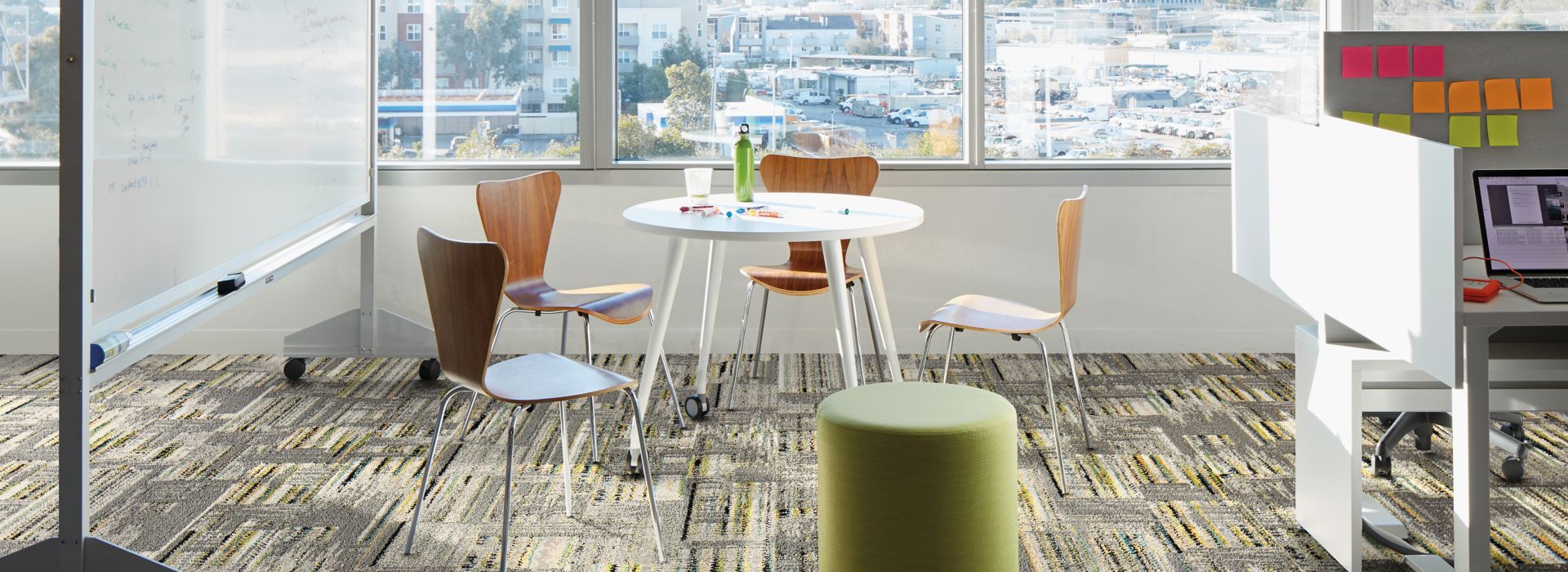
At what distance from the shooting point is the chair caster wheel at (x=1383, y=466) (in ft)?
12.3

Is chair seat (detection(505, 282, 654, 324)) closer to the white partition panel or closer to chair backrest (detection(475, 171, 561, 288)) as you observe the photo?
chair backrest (detection(475, 171, 561, 288))

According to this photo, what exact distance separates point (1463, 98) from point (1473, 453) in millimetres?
1318

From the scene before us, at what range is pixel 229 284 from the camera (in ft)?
11.1

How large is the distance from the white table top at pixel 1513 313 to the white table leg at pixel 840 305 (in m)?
1.64

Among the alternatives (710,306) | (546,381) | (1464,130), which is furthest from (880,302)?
(1464,130)

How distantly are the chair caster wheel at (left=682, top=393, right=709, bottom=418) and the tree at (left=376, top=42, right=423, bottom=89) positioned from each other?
201 cm

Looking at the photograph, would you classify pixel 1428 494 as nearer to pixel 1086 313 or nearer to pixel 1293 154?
pixel 1293 154

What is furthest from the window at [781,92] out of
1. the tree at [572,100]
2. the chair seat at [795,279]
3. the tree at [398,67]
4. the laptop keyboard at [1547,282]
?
the laptop keyboard at [1547,282]

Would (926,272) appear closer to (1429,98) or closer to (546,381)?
(1429,98)

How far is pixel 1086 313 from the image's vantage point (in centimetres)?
550

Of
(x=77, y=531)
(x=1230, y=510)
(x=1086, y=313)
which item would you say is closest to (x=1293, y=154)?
(x=1230, y=510)

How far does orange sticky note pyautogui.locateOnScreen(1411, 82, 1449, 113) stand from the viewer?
3484 mm

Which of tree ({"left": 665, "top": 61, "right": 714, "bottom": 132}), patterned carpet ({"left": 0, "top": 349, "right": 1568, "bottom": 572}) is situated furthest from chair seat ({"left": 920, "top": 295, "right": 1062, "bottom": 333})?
tree ({"left": 665, "top": 61, "right": 714, "bottom": 132})

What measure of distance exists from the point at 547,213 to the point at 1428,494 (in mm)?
2911
